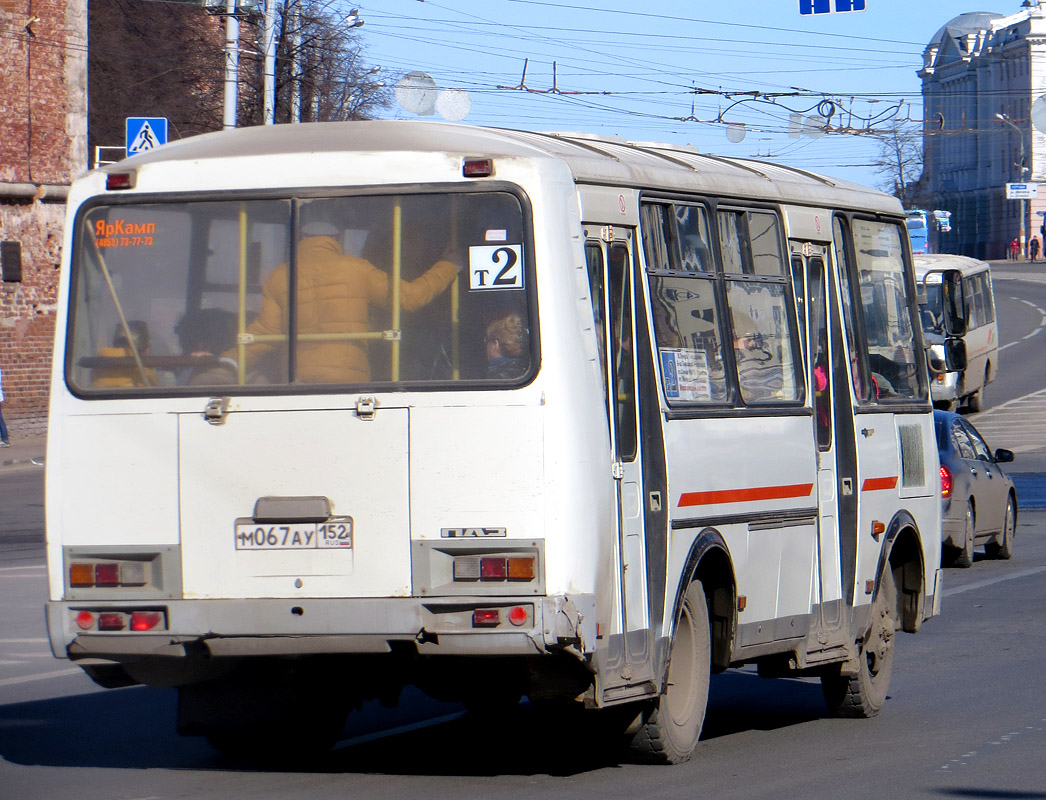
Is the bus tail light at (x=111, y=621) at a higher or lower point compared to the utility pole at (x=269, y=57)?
lower

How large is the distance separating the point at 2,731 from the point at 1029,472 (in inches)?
936

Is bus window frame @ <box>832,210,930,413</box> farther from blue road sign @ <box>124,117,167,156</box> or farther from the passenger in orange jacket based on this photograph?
blue road sign @ <box>124,117,167,156</box>

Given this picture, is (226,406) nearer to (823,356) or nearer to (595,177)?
(595,177)

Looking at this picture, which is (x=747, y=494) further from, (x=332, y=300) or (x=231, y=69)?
(x=231, y=69)

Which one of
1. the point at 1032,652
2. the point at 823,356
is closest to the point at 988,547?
the point at 1032,652

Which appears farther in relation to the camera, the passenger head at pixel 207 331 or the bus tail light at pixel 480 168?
the passenger head at pixel 207 331

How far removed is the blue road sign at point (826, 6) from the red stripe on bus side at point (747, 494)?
1793cm

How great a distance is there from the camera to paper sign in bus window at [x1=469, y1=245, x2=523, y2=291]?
23.6 feet

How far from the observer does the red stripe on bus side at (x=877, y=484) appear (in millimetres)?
9812

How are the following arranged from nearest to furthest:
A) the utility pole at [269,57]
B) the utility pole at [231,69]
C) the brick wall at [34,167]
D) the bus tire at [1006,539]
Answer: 1. the bus tire at [1006,539]
2. the utility pole at [231,69]
3. the utility pole at [269,57]
4. the brick wall at [34,167]

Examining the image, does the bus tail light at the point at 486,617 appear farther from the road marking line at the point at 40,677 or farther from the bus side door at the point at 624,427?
the road marking line at the point at 40,677

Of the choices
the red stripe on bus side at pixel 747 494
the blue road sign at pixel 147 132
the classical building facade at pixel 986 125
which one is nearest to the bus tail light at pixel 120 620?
the red stripe on bus side at pixel 747 494

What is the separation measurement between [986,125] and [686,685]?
129 m

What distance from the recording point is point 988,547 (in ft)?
64.0
